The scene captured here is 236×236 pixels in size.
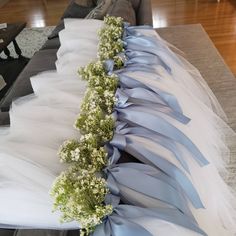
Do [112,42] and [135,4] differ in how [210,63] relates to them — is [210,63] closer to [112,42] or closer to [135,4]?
[135,4]

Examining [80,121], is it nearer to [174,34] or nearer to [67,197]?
[67,197]

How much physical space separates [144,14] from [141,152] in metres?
1.53

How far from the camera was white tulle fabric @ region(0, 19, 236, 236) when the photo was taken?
74cm

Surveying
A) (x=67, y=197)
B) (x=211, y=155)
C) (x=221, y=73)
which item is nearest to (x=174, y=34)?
(x=221, y=73)

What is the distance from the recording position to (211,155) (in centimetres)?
139

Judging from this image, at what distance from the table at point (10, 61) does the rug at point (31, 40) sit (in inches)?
9.7

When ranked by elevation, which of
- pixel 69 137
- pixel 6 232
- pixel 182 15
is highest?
pixel 69 137

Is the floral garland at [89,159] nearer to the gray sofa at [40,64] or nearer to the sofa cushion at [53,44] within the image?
the gray sofa at [40,64]

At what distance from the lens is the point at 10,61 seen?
293 cm

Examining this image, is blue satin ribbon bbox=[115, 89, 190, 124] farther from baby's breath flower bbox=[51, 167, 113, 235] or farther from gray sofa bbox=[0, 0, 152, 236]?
gray sofa bbox=[0, 0, 152, 236]

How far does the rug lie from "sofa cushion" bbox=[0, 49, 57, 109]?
98cm

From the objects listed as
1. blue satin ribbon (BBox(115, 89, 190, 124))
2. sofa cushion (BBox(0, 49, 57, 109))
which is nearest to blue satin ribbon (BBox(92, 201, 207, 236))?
blue satin ribbon (BBox(115, 89, 190, 124))

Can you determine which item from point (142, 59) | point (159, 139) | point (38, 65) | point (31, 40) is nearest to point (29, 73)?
point (38, 65)

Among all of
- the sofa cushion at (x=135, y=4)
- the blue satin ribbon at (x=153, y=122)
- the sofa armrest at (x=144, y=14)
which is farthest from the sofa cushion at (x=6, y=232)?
the sofa cushion at (x=135, y=4)
